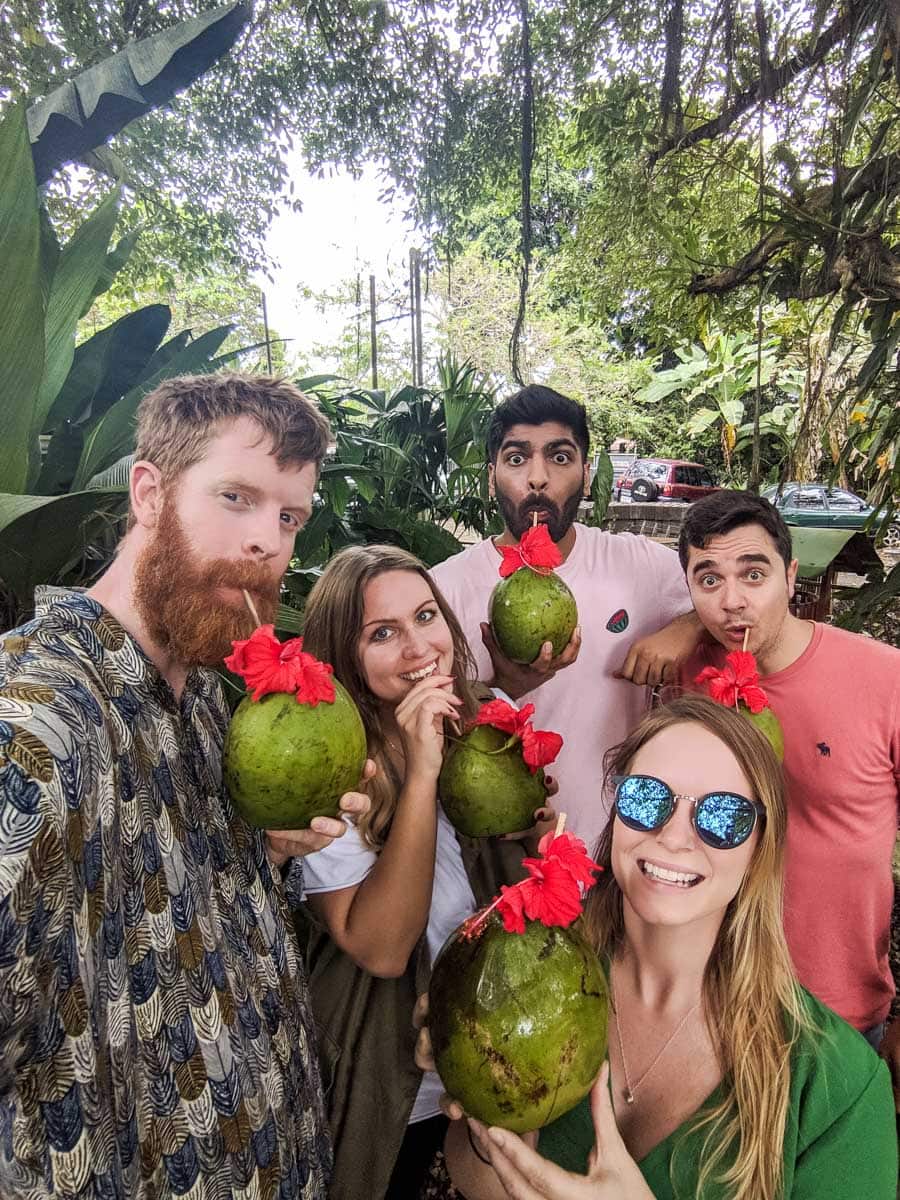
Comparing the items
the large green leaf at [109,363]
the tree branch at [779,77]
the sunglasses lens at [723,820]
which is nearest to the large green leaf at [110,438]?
the large green leaf at [109,363]

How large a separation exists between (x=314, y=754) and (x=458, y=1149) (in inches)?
35.7

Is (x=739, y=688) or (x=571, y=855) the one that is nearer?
(x=571, y=855)

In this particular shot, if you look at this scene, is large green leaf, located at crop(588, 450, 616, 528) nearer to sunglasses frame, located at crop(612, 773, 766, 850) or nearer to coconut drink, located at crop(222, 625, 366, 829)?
sunglasses frame, located at crop(612, 773, 766, 850)

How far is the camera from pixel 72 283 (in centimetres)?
174

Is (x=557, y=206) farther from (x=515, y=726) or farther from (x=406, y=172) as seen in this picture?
(x=515, y=726)

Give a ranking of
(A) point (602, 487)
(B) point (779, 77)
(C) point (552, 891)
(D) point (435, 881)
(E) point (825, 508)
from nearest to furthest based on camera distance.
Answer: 1. (C) point (552, 891)
2. (D) point (435, 881)
3. (B) point (779, 77)
4. (A) point (602, 487)
5. (E) point (825, 508)

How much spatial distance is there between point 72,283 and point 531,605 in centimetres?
138

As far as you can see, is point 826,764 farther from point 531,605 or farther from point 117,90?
point 117,90

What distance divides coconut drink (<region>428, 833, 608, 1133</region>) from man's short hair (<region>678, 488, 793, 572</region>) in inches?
39.2

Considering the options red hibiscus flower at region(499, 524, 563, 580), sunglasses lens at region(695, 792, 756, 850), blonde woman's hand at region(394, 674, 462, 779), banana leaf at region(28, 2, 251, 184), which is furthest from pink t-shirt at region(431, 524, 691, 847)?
banana leaf at region(28, 2, 251, 184)

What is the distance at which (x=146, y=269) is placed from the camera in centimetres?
575

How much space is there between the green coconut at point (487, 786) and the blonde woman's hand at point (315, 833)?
234 mm

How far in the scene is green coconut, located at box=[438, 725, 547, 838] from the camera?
1445 mm

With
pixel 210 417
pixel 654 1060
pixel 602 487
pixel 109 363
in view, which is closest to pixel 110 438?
pixel 109 363
